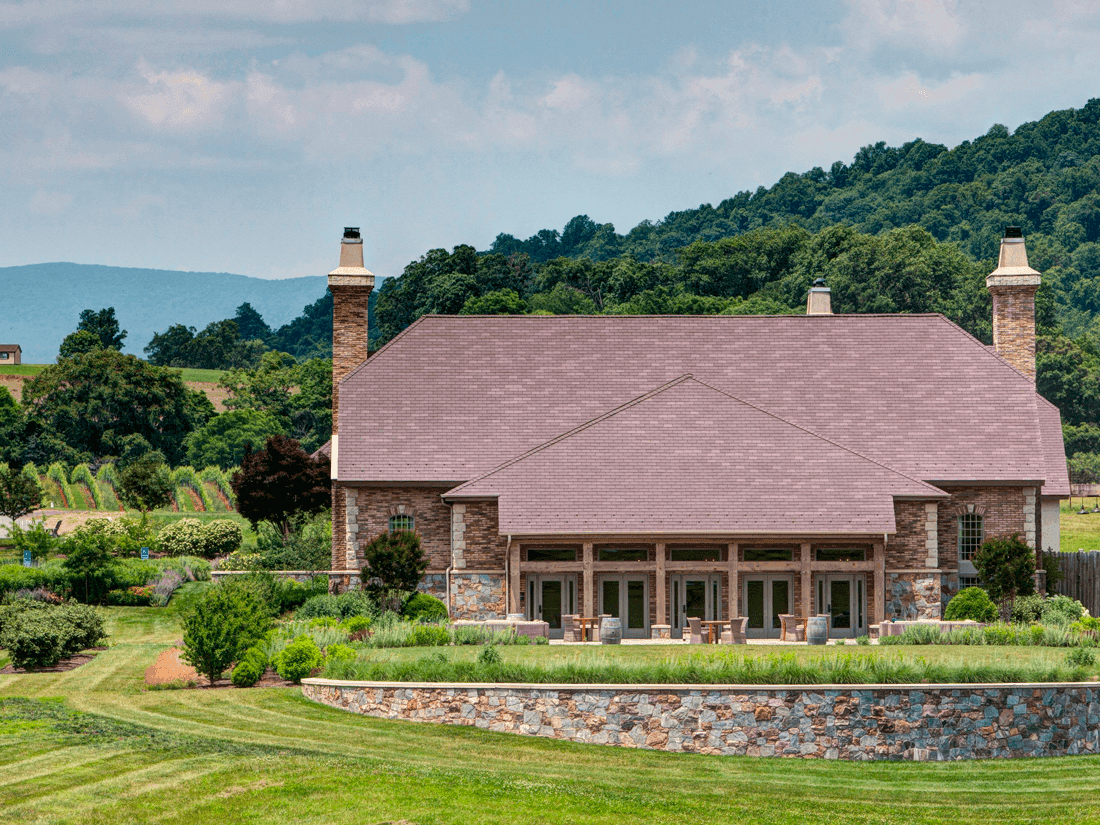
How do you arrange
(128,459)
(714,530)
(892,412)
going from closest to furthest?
(714,530)
(892,412)
(128,459)

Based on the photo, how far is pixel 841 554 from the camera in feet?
119

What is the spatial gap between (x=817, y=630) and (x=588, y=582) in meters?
5.97

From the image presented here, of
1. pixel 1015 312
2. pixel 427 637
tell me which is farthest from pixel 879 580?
pixel 427 637

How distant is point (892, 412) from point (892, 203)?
141 meters

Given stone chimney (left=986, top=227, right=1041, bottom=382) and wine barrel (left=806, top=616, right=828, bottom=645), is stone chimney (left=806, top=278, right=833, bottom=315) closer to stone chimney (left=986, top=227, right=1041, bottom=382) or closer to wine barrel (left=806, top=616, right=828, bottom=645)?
stone chimney (left=986, top=227, right=1041, bottom=382)

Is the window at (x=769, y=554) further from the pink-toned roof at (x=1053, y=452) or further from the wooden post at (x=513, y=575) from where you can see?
the pink-toned roof at (x=1053, y=452)

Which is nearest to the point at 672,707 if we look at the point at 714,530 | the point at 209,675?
the point at 209,675

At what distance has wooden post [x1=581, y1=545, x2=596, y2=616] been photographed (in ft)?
115

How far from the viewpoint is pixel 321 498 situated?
47.9 metres

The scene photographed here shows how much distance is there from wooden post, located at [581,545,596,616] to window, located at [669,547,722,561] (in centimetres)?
235

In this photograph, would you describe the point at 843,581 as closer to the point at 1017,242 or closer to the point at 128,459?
the point at 1017,242

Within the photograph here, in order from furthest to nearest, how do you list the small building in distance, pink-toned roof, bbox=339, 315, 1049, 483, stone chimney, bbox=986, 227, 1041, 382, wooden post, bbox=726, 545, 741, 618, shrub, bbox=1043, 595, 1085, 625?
the small building in distance < stone chimney, bbox=986, 227, 1041, 382 < pink-toned roof, bbox=339, 315, 1049, 483 < wooden post, bbox=726, 545, 741, 618 < shrub, bbox=1043, 595, 1085, 625

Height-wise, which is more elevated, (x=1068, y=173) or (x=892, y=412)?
(x=1068, y=173)

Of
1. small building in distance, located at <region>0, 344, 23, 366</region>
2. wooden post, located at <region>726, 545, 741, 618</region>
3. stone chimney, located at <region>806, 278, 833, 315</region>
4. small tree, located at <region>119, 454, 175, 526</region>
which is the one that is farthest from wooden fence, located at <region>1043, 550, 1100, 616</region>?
small building in distance, located at <region>0, 344, 23, 366</region>
